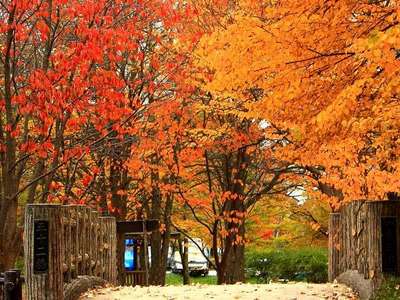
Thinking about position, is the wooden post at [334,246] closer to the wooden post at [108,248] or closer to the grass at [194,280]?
the wooden post at [108,248]

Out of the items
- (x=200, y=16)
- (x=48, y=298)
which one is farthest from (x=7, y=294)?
(x=200, y=16)

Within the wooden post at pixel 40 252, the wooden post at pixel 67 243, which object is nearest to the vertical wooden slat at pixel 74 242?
the wooden post at pixel 67 243

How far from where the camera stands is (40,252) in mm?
9094

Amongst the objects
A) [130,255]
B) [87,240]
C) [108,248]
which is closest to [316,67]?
[87,240]

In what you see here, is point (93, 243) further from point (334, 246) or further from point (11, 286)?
point (11, 286)

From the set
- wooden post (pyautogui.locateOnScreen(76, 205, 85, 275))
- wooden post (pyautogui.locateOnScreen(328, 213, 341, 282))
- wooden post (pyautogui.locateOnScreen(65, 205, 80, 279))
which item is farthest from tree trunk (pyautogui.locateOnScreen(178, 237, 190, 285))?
wooden post (pyautogui.locateOnScreen(65, 205, 80, 279))

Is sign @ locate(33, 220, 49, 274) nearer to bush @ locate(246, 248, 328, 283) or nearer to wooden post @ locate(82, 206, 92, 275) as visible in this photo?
wooden post @ locate(82, 206, 92, 275)

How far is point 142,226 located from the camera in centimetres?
2014

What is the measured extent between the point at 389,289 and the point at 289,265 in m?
20.3

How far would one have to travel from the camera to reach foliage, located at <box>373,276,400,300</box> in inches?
358

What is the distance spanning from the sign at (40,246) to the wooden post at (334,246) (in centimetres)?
823

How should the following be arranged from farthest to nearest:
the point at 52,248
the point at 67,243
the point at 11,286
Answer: the point at 67,243, the point at 52,248, the point at 11,286

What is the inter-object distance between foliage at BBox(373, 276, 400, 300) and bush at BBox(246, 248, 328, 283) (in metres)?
17.2

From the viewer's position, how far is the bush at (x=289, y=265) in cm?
2750
